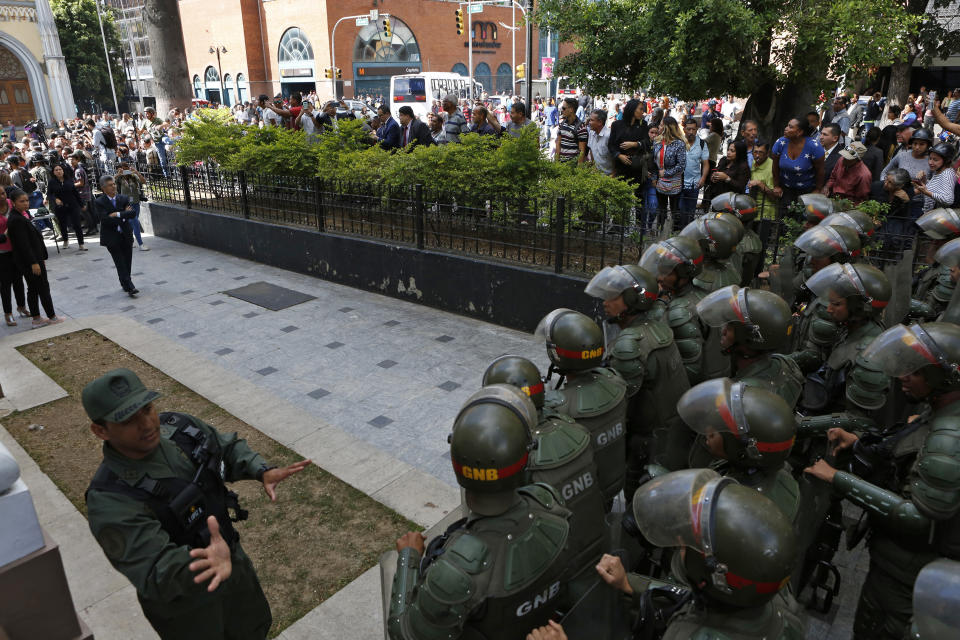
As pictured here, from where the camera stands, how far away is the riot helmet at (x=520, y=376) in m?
3.21

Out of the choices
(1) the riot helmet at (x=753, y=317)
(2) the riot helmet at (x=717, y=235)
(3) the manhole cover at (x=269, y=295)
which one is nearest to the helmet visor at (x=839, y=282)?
(1) the riot helmet at (x=753, y=317)

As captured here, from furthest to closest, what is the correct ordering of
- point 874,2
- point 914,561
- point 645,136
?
point 645,136 < point 874,2 < point 914,561

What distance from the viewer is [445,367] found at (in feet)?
23.8

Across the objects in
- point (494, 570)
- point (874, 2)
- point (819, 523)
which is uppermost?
point (874, 2)

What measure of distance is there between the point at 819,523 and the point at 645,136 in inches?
284

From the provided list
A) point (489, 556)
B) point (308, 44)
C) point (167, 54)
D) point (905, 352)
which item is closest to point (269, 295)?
point (489, 556)

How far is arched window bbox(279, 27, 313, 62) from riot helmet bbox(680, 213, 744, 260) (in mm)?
54293

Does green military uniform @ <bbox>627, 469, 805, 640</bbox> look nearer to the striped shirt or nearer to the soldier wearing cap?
the soldier wearing cap

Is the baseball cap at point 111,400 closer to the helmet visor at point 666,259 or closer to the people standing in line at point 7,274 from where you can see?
the helmet visor at point 666,259

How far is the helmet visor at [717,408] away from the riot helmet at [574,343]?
0.80m

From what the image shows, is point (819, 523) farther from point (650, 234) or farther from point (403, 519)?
point (650, 234)

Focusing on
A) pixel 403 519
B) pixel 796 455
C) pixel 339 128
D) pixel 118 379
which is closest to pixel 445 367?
pixel 403 519

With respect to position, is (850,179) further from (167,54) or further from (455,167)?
(167,54)

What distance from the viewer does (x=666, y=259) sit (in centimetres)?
491
